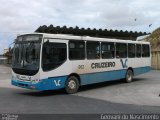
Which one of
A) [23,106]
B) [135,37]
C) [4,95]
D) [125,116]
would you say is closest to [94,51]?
[4,95]

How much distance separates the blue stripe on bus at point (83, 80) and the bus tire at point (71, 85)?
291mm

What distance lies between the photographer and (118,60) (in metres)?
21.5

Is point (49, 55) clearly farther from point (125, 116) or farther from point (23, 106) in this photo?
point (125, 116)

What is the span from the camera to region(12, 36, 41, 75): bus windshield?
16.4 meters

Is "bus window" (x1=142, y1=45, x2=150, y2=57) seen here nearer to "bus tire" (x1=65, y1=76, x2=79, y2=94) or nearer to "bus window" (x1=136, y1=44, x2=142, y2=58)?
"bus window" (x1=136, y1=44, x2=142, y2=58)

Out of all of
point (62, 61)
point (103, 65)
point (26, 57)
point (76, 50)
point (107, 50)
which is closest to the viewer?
point (26, 57)

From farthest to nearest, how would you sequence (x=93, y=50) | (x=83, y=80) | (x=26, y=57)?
(x=93, y=50) < (x=83, y=80) < (x=26, y=57)

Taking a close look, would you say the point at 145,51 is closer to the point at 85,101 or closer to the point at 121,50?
the point at 121,50

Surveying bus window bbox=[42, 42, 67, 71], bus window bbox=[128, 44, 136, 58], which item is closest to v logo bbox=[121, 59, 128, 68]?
bus window bbox=[128, 44, 136, 58]

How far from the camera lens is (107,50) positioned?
2053cm

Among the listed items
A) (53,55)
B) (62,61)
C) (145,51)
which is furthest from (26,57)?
(145,51)

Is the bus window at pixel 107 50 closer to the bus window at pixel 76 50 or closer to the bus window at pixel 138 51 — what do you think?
the bus window at pixel 76 50

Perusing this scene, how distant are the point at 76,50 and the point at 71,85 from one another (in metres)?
1.68

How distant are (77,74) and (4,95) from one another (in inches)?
141
